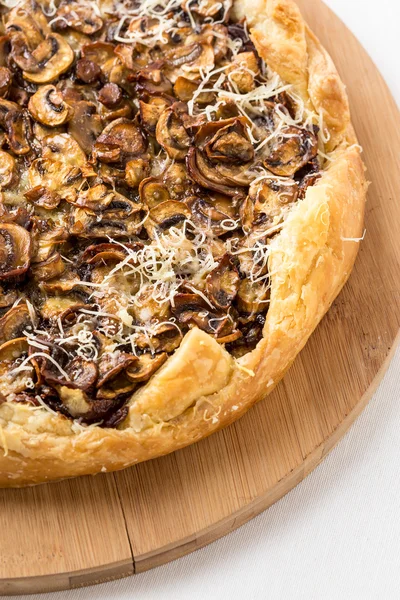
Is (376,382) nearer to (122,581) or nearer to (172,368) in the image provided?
(172,368)

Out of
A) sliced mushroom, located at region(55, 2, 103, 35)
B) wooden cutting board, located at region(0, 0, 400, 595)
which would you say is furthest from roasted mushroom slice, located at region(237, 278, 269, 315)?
sliced mushroom, located at region(55, 2, 103, 35)

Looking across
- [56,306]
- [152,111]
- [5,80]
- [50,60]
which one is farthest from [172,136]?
[56,306]

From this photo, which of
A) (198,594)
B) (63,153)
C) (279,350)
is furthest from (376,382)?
(63,153)

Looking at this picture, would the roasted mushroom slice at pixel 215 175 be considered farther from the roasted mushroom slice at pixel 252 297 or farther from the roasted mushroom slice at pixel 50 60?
the roasted mushroom slice at pixel 50 60

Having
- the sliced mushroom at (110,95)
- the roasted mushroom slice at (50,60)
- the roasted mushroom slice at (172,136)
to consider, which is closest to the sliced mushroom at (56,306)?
the roasted mushroom slice at (172,136)

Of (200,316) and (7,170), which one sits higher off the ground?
(200,316)

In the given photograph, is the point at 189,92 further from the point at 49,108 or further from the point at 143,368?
the point at 143,368

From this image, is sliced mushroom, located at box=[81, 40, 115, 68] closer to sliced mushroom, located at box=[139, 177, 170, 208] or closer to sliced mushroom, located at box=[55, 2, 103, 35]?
sliced mushroom, located at box=[55, 2, 103, 35]
